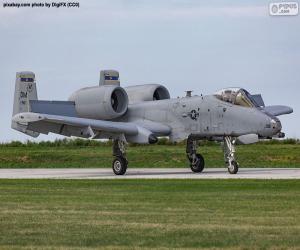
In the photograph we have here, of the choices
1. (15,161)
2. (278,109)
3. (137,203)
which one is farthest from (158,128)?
(137,203)

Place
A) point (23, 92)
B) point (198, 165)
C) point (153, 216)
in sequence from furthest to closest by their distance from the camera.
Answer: point (23, 92) → point (198, 165) → point (153, 216)

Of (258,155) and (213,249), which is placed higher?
(258,155)

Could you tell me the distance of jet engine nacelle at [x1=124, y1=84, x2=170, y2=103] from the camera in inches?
1625

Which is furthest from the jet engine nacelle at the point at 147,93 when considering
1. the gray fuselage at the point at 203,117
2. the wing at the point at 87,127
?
the wing at the point at 87,127

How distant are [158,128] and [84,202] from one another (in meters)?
16.7

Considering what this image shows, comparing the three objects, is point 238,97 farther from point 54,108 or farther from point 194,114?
point 54,108

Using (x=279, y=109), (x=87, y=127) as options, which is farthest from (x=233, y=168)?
(x=279, y=109)

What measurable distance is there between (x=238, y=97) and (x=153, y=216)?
59.9ft

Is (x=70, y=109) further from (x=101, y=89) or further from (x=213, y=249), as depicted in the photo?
(x=213, y=249)

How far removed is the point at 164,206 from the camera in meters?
19.9

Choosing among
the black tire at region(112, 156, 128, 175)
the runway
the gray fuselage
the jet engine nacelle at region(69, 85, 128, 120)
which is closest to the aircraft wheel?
the runway

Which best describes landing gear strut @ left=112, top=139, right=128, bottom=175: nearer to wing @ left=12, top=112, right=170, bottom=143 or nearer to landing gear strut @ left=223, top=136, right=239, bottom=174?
wing @ left=12, top=112, right=170, bottom=143

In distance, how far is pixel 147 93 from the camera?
136 ft

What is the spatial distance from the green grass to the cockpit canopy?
26.4 ft
